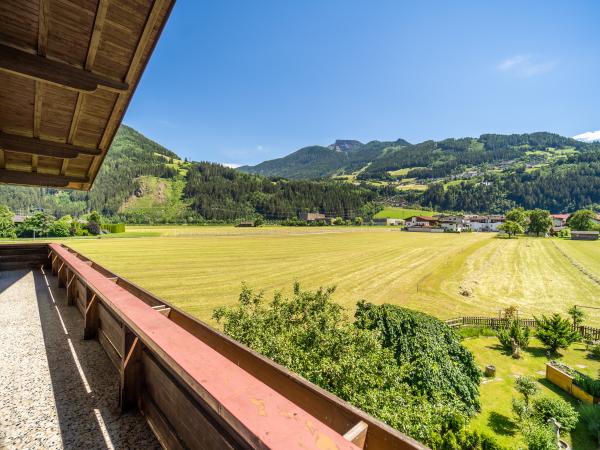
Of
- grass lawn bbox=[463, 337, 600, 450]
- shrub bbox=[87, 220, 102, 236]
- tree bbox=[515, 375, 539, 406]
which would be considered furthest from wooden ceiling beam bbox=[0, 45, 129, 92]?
shrub bbox=[87, 220, 102, 236]

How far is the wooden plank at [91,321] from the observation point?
14.6 feet

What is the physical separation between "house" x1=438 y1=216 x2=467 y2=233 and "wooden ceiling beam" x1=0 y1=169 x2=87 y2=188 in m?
116

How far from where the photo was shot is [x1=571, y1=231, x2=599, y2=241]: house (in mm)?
72375

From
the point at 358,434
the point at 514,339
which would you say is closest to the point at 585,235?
the point at 514,339

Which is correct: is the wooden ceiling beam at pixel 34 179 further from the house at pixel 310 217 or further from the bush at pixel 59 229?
the house at pixel 310 217

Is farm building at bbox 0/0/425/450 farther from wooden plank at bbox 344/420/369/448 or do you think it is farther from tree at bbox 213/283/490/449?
tree at bbox 213/283/490/449

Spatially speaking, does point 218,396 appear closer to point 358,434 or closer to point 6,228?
point 358,434

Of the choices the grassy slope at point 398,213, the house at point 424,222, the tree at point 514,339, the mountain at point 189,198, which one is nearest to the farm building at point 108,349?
the tree at point 514,339

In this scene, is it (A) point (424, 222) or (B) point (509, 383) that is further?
(A) point (424, 222)

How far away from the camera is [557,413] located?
9156 mm

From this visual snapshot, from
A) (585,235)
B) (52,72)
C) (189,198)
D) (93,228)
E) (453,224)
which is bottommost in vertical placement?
(585,235)

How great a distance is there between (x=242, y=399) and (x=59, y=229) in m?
88.3

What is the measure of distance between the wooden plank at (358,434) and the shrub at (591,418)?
1285cm

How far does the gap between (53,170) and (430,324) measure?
1487cm
